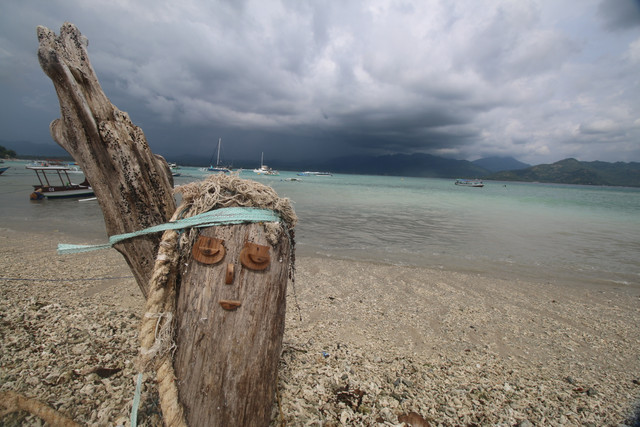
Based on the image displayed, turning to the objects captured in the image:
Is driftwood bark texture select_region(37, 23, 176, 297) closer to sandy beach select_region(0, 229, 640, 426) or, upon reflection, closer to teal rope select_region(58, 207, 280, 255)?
teal rope select_region(58, 207, 280, 255)

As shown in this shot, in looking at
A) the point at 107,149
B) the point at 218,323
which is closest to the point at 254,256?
the point at 218,323

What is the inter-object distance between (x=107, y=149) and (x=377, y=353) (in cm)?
372

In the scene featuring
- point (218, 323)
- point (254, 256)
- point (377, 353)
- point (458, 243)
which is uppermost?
point (254, 256)

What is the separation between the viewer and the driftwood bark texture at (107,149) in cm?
204

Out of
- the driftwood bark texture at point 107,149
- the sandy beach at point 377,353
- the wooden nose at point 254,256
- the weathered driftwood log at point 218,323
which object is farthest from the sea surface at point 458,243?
the wooden nose at point 254,256

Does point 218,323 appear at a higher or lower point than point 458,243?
higher

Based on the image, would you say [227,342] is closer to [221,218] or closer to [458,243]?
[221,218]

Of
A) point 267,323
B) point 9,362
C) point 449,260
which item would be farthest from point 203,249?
point 449,260

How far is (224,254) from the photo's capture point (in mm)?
1854

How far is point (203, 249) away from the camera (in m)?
1.83

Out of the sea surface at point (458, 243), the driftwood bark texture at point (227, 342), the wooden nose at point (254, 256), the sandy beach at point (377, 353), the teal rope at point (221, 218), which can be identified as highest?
the teal rope at point (221, 218)

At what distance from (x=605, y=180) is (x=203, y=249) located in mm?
273662

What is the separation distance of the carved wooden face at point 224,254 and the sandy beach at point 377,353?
1.44 m

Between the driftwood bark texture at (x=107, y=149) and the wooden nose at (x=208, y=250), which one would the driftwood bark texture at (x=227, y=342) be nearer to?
the wooden nose at (x=208, y=250)
